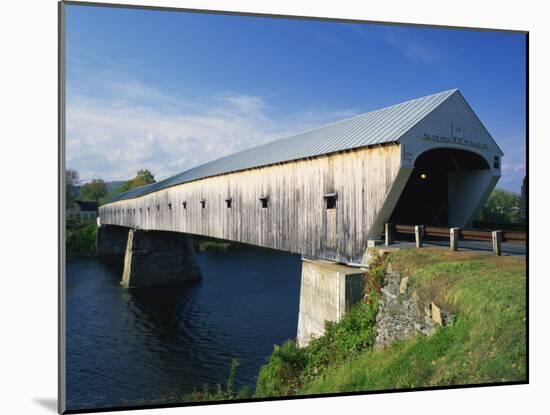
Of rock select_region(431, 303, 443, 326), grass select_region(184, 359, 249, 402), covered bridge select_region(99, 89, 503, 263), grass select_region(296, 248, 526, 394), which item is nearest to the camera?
grass select_region(296, 248, 526, 394)

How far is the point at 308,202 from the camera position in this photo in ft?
35.6

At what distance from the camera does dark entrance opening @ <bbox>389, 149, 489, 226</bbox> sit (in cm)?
1152

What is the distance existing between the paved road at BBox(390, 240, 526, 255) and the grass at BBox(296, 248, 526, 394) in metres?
0.81

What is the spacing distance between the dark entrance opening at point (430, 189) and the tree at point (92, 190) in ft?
28.4

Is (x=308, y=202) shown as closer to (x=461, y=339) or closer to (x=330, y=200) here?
(x=330, y=200)

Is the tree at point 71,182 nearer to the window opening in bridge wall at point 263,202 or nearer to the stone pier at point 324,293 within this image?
the window opening in bridge wall at point 263,202

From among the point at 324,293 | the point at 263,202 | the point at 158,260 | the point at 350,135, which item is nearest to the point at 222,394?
the point at 324,293

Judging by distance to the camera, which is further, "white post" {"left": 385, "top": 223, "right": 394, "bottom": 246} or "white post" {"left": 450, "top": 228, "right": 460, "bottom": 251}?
"white post" {"left": 385, "top": 223, "right": 394, "bottom": 246}

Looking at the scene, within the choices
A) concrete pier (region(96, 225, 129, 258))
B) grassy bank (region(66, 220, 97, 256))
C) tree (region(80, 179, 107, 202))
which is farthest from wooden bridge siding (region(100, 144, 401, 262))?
concrete pier (region(96, 225, 129, 258))

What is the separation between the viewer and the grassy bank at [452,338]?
7012 mm

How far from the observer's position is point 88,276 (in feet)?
83.0

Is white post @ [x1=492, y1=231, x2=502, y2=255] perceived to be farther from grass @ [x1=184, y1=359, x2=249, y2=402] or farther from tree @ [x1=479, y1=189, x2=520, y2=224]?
grass @ [x1=184, y1=359, x2=249, y2=402]

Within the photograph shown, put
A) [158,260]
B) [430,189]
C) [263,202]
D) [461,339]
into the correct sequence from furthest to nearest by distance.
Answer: [158,260] → [263,202] → [430,189] → [461,339]

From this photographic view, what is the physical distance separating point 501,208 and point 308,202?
191 inches
